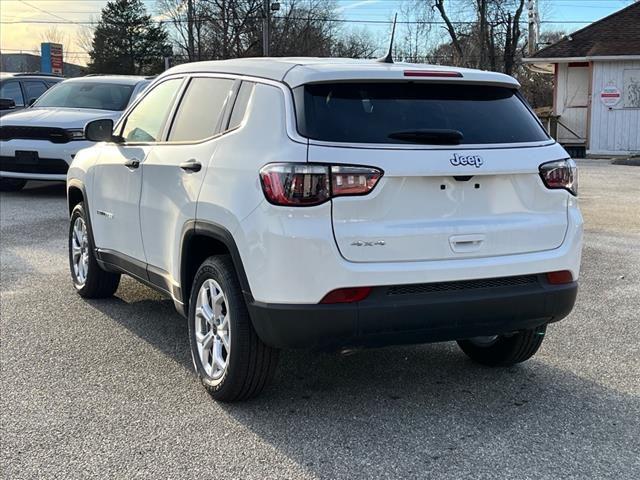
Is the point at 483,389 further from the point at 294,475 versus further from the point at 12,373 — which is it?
the point at 12,373

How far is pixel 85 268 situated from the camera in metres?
6.19

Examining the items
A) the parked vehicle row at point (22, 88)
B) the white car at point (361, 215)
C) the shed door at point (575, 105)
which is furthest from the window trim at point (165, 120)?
the shed door at point (575, 105)

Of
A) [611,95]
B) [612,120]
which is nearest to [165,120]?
[612,120]

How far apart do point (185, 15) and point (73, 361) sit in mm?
53428

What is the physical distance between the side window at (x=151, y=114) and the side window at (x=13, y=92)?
408 inches

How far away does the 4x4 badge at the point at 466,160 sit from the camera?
3.66 m

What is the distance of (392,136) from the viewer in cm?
366

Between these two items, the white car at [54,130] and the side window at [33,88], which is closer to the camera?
the white car at [54,130]

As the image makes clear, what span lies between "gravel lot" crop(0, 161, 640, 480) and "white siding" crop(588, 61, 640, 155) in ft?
62.5

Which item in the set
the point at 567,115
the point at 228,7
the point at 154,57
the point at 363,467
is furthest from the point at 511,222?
the point at 154,57

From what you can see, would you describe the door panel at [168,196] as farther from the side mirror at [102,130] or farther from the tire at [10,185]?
the tire at [10,185]

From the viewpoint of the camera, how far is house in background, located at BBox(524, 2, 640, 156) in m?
23.4

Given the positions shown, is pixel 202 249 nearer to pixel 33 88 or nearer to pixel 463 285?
pixel 463 285

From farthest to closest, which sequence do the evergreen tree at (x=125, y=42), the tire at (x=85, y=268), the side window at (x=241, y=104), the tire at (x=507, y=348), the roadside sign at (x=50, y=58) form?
the evergreen tree at (x=125, y=42)
the roadside sign at (x=50, y=58)
the tire at (x=85, y=268)
the tire at (x=507, y=348)
the side window at (x=241, y=104)
